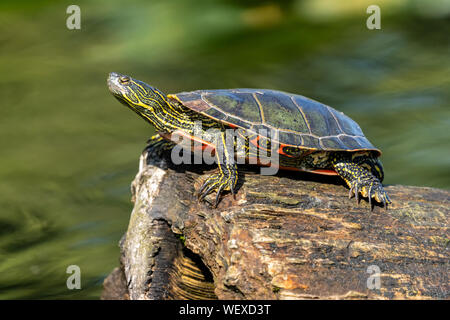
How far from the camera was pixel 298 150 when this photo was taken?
2.25 m

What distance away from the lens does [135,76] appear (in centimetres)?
545

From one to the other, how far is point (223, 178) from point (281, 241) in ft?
1.44

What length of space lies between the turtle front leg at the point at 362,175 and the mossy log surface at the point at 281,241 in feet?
0.18

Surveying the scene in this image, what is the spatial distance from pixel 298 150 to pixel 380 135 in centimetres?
260

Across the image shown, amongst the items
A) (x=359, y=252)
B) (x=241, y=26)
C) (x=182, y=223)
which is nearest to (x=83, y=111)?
(x=241, y=26)

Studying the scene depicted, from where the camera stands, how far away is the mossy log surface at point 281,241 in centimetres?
169

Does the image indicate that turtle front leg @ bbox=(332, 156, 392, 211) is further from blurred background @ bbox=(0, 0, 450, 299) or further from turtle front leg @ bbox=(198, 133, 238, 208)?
blurred background @ bbox=(0, 0, 450, 299)

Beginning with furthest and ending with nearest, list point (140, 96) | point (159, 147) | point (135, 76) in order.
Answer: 1. point (135, 76)
2. point (159, 147)
3. point (140, 96)

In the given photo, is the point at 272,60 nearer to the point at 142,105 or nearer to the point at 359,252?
the point at 142,105

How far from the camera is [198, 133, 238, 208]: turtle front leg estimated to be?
2059 mm

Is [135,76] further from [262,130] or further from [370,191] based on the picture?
[370,191]

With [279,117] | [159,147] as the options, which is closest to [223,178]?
[279,117]

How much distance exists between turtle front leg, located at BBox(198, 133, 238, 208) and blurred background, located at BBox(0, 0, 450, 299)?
4.80 ft
